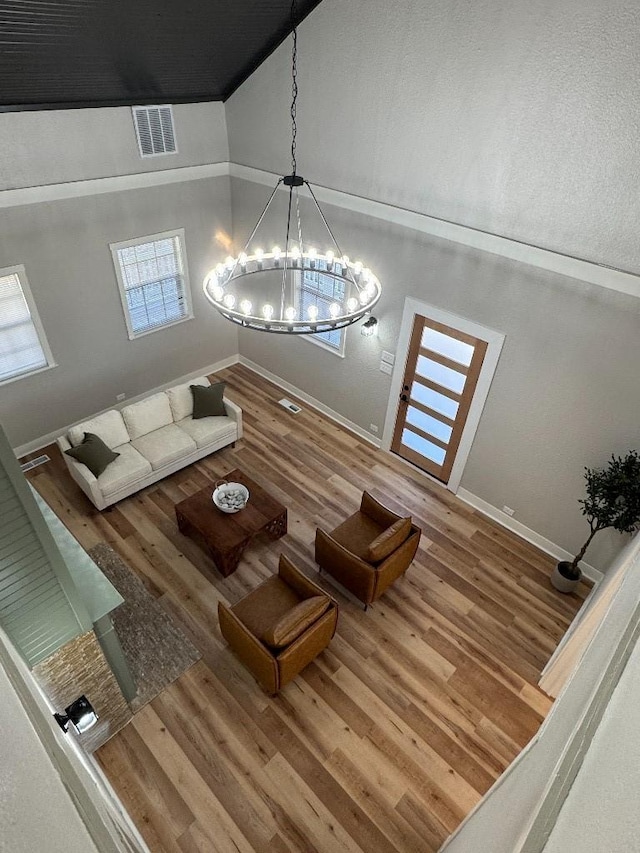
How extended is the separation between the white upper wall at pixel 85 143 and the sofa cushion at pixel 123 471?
3118 millimetres

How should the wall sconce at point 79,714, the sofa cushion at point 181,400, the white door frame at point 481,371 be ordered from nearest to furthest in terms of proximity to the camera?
the wall sconce at point 79,714 < the white door frame at point 481,371 < the sofa cushion at point 181,400

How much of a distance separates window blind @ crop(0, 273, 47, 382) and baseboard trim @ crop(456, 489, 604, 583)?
5.52m

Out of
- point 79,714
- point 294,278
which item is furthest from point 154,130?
point 79,714

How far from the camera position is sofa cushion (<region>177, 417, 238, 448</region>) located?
6.52 m

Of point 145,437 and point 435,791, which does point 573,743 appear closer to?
point 435,791

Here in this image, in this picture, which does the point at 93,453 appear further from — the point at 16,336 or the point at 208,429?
the point at 16,336

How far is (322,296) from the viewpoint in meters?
6.91

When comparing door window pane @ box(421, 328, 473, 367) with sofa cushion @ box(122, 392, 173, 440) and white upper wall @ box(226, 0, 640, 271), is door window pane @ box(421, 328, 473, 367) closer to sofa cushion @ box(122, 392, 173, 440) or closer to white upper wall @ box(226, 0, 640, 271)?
white upper wall @ box(226, 0, 640, 271)

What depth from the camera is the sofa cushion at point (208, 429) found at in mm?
6516

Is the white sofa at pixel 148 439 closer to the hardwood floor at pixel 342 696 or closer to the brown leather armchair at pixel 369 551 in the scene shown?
the hardwood floor at pixel 342 696

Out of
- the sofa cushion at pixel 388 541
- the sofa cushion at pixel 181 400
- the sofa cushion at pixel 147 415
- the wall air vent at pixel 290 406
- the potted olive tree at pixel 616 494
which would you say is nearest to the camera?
the potted olive tree at pixel 616 494

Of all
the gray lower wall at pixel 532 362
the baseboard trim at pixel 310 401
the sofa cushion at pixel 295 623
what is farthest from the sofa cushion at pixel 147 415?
the sofa cushion at pixel 295 623

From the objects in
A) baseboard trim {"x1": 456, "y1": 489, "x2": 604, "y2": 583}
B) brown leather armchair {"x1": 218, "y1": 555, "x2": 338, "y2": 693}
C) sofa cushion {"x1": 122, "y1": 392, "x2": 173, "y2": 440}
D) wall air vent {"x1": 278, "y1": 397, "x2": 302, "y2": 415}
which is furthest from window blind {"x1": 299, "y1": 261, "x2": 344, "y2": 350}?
brown leather armchair {"x1": 218, "y1": 555, "x2": 338, "y2": 693}

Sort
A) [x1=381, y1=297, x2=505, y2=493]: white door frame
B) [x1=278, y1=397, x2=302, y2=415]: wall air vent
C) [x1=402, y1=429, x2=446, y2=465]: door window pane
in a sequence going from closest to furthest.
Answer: [x1=381, y1=297, x2=505, y2=493]: white door frame → [x1=402, y1=429, x2=446, y2=465]: door window pane → [x1=278, y1=397, x2=302, y2=415]: wall air vent
